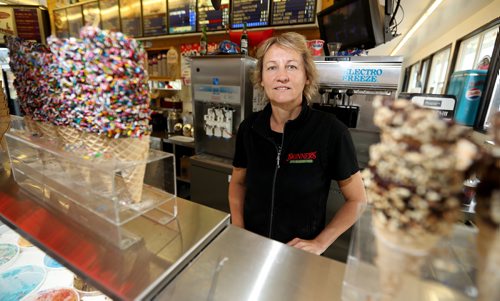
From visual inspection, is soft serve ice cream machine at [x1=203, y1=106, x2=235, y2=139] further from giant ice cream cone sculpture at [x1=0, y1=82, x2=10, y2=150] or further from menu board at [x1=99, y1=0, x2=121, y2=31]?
menu board at [x1=99, y1=0, x2=121, y2=31]

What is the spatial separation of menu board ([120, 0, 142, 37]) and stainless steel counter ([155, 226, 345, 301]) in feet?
14.7

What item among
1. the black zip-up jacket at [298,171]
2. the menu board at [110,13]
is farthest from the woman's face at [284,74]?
the menu board at [110,13]

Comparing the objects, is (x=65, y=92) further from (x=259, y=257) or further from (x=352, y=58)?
(x=352, y=58)

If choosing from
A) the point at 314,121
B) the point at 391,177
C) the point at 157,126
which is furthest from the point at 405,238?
the point at 157,126

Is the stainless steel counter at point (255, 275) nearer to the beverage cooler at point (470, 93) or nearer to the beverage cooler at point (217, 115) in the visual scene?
the beverage cooler at point (217, 115)

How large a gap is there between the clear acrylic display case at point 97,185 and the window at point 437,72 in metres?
7.20

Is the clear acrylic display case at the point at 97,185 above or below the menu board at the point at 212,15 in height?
below

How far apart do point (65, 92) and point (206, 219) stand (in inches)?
24.1

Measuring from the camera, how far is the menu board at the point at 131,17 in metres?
4.11

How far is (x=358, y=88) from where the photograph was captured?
2.24 m

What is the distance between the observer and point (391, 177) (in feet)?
1.30

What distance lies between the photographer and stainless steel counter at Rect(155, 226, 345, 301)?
0.64 metres

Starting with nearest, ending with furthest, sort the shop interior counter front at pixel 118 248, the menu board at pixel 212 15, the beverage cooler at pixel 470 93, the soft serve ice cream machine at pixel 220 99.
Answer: the shop interior counter front at pixel 118 248
the soft serve ice cream machine at pixel 220 99
the beverage cooler at pixel 470 93
the menu board at pixel 212 15

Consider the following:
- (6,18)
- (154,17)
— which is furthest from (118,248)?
(154,17)
